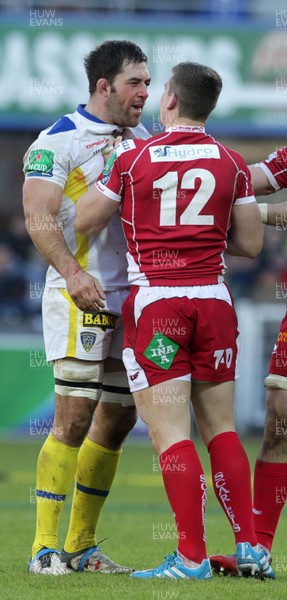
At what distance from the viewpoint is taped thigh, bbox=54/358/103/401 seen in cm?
558

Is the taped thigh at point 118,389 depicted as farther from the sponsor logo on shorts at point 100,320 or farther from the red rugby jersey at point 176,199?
the red rugby jersey at point 176,199

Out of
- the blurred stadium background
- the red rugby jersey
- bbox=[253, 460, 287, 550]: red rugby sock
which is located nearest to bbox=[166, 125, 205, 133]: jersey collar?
the red rugby jersey

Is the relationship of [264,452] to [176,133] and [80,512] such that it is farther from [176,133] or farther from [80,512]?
[176,133]

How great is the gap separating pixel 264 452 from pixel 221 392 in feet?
2.23

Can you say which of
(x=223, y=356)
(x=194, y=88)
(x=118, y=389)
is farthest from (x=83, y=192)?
(x=223, y=356)

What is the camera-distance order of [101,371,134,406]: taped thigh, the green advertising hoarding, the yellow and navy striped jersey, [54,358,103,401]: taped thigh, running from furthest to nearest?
the green advertising hoarding < [101,371,134,406]: taped thigh < the yellow and navy striped jersey < [54,358,103,401]: taped thigh

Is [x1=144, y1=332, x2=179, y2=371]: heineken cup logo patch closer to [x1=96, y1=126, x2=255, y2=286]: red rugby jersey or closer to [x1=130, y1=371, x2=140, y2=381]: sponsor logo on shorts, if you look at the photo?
[x1=130, y1=371, x2=140, y2=381]: sponsor logo on shorts

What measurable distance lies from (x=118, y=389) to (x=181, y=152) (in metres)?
1.34

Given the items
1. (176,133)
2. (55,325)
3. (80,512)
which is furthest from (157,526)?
(176,133)

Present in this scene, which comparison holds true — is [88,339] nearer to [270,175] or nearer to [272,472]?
[272,472]

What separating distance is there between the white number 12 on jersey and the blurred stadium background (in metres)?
9.36

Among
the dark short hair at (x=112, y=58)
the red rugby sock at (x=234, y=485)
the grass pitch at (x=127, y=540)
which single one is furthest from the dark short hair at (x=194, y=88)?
the grass pitch at (x=127, y=540)

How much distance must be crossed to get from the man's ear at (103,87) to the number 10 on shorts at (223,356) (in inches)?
58.7

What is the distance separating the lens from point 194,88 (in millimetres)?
5148
